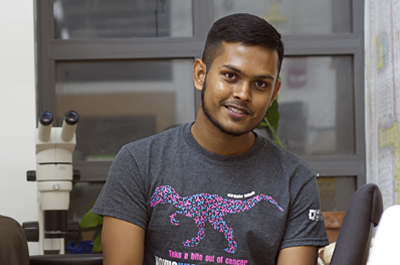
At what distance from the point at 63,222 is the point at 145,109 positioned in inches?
33.2

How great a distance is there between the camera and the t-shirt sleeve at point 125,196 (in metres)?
1.12

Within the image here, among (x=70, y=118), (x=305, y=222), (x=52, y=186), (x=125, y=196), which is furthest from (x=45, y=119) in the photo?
(x=305, y=222)

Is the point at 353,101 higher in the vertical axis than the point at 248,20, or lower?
lower

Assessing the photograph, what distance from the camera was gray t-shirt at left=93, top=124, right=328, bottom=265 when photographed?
1.12 meters

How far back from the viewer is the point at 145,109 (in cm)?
253

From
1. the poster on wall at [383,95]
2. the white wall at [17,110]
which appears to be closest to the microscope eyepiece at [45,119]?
the white wall at [17,110]

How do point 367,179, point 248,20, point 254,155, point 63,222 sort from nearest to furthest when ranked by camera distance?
point 248,20 < point 254,155 < point 63,222 < point 367,179

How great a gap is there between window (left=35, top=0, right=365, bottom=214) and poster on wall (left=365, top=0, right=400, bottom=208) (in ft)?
0.24

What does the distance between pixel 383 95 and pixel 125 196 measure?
1621mm

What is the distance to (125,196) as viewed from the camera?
45.0 inches

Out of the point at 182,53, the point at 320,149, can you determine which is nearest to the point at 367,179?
the point at 320,149

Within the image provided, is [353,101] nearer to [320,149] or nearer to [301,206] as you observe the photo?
[320,149]

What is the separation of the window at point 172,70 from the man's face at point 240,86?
135 cm

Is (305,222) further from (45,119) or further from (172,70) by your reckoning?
(172,70)
